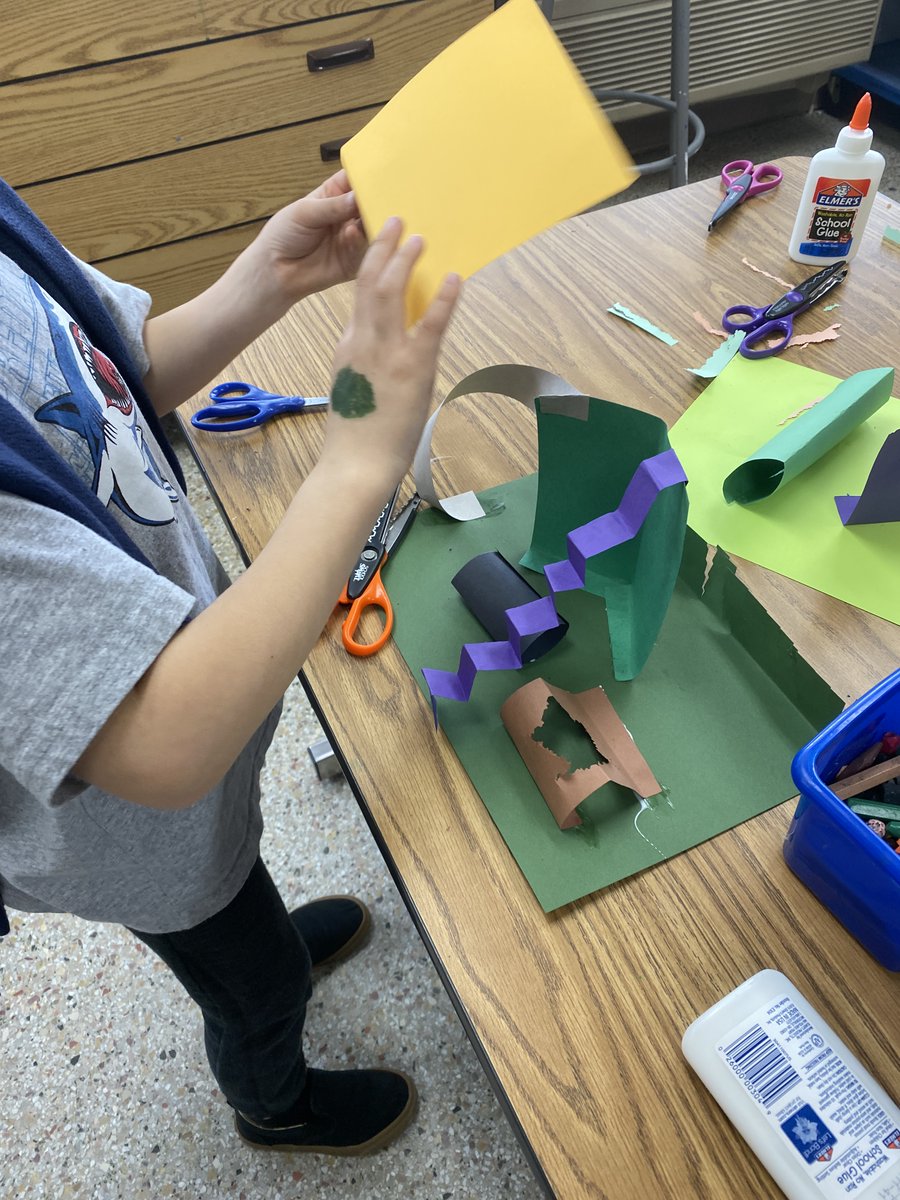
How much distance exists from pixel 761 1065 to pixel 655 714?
20 cm

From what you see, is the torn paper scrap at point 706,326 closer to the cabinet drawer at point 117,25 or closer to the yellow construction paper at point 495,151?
the yellow construction paper at point 495,151

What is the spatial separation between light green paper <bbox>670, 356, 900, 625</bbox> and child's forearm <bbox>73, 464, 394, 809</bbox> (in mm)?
304

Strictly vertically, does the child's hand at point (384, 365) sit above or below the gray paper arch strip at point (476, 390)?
above

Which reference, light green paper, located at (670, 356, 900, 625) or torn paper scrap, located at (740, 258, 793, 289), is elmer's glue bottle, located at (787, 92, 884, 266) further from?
light green paper, located at (670, 356, 900, 625)

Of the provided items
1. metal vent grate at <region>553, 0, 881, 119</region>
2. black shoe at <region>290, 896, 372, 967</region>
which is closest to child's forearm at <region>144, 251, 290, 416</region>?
black shoe at <region>290, 896, 372, 967</region>

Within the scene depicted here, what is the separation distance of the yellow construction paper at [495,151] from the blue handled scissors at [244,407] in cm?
28

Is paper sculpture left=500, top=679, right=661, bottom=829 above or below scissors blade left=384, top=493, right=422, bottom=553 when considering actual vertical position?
below

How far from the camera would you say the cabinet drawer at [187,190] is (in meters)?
1.51

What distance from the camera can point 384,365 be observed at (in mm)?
472

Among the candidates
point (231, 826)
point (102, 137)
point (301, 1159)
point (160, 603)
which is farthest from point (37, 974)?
point (102, 137)

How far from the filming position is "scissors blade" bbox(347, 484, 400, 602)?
60 cm

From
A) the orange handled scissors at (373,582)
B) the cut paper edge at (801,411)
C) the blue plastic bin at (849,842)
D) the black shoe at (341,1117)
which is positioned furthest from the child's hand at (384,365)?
the black shoe at (341,1117)

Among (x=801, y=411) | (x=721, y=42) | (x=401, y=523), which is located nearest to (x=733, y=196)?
(x=801, y=411)

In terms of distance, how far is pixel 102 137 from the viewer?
4.81 feet
